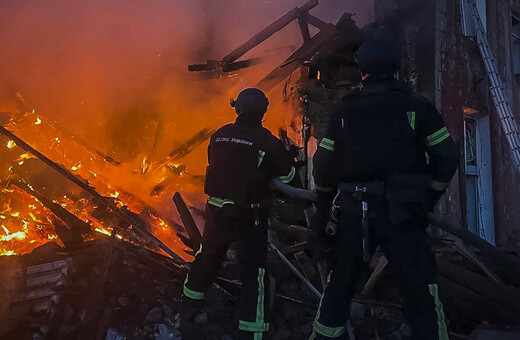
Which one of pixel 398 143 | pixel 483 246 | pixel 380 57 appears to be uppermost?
pixel 380 57

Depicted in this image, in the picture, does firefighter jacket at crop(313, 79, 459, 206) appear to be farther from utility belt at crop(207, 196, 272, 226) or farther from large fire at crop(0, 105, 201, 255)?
large fire at crop(0, 105, 201, 255)

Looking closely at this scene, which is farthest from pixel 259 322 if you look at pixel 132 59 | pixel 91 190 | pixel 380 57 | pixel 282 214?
pixel 132 59

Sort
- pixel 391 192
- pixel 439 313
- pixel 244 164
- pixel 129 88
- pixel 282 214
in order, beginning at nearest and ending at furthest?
pixel 439 313
pixel 391 192
pixel 244 164
pixel 282 214
pixel 129 88

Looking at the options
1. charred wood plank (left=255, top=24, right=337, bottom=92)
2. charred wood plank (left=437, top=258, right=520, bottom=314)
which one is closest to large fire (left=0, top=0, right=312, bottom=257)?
charred wood plank (left=255, top=24, right=337, bottom=92)

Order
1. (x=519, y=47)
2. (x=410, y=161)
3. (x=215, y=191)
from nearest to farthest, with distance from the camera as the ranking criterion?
(x=410, y=161), (x=215, y=191), (x=519, y=47)

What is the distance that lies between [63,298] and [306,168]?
157 inches

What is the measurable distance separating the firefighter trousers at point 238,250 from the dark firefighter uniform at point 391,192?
2.38ft

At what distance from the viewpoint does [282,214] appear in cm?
591

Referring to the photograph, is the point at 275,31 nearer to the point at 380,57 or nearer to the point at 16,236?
the point at 380,57

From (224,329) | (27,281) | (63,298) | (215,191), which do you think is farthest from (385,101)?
(27,281)

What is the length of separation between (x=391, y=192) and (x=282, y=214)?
3425 millimetres

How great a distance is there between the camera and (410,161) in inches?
101

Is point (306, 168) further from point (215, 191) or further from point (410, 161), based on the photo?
point (410, 161)

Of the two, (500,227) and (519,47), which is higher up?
(519,47)
